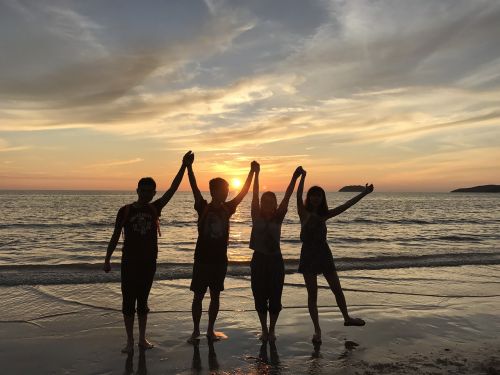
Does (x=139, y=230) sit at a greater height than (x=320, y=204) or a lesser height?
lesser

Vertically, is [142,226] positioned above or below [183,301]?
above

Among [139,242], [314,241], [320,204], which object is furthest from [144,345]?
[320,204]

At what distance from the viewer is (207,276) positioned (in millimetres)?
5969

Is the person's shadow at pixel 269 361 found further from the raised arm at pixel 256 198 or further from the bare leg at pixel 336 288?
the raised arm at pixel 256 198

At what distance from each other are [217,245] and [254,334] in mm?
1738

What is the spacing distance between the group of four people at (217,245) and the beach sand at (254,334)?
42cm

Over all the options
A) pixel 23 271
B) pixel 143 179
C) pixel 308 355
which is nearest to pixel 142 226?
pixel 143 179

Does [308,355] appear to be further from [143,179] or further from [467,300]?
[467,300]

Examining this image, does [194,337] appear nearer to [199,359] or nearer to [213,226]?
[199,359]

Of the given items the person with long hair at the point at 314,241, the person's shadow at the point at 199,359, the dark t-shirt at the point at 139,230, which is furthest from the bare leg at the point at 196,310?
the person with long hair at the point at 314,241

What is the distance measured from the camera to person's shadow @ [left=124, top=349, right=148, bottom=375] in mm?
5203

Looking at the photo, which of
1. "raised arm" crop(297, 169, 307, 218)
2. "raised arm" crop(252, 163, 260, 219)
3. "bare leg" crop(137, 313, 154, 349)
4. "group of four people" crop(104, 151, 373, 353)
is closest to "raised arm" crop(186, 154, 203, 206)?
"group of four people" crop(104, 151, 373, 353)

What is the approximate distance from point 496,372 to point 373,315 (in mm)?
3035

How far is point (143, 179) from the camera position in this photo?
5.54 metres
